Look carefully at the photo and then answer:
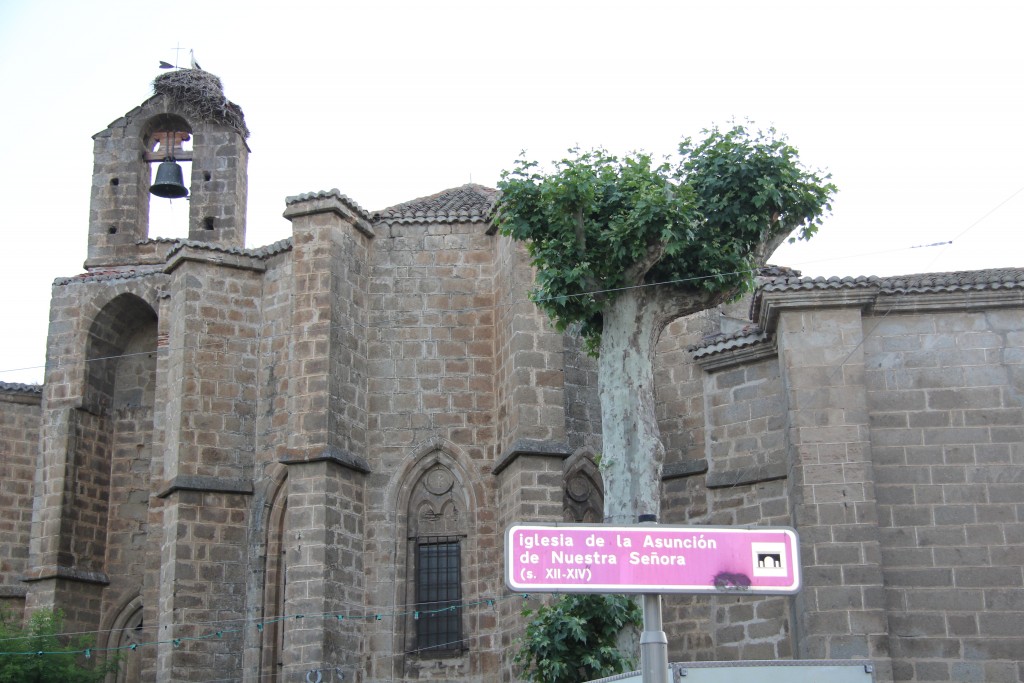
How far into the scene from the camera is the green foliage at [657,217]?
14078mm

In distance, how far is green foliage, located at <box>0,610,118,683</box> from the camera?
1838 cm

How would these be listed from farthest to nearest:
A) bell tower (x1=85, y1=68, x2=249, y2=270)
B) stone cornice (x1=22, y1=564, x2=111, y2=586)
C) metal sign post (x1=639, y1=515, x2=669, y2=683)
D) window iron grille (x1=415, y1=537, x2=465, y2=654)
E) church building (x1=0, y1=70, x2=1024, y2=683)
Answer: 1. bell tower (x1=85, y1=68, x2=249, y2=270)
2. stone cornice (x1=22, y1=564, x2=111, y2=586)
3. window iron grille (x1=415, y1=537, x2=465, y2=654)
4. church building (x1=0, y1=70, x2=1024, y2=683)
5. metal sign post (x1=639, y1=515, x2=669, y2=683)

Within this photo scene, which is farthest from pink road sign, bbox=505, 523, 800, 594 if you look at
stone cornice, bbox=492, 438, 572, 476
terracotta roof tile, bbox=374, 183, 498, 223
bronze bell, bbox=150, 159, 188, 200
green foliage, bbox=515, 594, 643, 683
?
bronze bell, bbox=150, 159, 188, 200

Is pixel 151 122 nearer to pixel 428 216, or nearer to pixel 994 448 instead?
pixel 428 216

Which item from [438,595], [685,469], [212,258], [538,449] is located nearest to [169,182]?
[212,258]

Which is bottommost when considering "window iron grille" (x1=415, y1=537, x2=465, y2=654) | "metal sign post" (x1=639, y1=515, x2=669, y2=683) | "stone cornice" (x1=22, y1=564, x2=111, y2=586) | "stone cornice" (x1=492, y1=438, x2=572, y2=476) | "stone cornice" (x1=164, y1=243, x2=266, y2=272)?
"metal sign post" (x1=639, y1=515, x2=669, y2=683)

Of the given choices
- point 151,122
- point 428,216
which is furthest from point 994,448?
point 151,122

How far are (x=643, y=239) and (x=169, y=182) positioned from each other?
13.2m

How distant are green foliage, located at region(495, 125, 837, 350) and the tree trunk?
0.87 feet

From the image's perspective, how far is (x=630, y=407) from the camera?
1384 cm

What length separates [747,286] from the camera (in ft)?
47.3

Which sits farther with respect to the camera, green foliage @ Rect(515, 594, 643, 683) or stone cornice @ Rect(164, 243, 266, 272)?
stone cornice @ Rect(164, 243, 266, 272)

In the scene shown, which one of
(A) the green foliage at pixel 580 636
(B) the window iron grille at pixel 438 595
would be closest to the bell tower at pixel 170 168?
(B) the window iron grille at pixel 438 595

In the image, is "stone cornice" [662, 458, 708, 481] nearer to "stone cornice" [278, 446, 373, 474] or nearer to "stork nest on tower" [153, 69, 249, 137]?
"stone cornice" [278, 446, 373, 474]
